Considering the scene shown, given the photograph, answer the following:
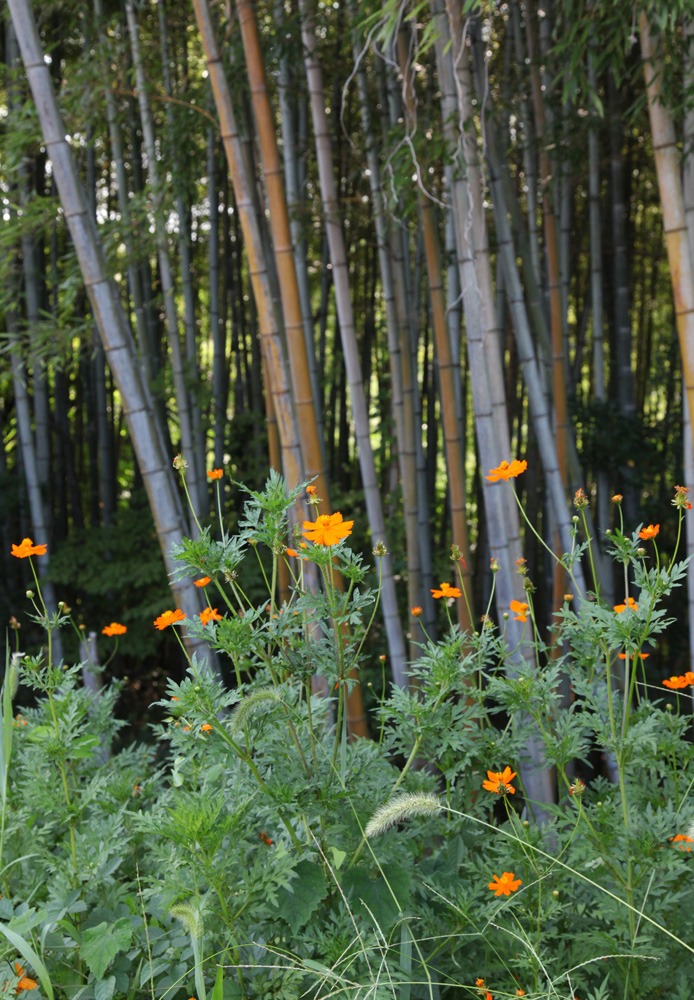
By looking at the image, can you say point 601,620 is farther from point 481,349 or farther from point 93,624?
point 93,624

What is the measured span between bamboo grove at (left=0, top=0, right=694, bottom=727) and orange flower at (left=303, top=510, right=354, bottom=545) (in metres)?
0.11

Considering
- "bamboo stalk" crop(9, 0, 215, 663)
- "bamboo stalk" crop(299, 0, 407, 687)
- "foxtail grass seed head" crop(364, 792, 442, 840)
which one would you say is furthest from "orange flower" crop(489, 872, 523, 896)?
Result: "bamboo stalk" crop(299, 0, 407, 687)

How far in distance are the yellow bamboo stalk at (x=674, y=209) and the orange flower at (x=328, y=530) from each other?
1.22 m

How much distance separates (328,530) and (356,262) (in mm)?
4393

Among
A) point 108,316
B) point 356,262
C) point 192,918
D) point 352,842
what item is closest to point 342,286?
point 108,316

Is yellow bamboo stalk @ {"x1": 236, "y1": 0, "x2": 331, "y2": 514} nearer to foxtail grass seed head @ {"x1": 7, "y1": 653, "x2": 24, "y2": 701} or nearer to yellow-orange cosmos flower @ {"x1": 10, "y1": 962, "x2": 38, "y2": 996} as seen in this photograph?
foxtail grass seed head @ {"x1": 7, "y1": 653, "x2": 24, "y2": 701}

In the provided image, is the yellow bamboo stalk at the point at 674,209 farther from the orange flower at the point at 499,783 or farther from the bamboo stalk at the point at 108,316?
the bamboo stalk at the point at 108,316

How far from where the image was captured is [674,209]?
1677 millimetres

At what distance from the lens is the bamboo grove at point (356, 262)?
1.82m

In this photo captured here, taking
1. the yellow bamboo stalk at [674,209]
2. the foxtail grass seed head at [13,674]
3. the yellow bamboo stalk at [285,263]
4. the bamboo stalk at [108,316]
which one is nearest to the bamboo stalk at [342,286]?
the yellow bamboo stalk at [285,263]

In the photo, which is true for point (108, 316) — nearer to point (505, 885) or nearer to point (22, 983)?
point (22, 983)

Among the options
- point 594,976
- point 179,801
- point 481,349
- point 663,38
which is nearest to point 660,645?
point 481,349

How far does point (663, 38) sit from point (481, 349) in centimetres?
84

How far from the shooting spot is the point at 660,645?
3959 millimetres
